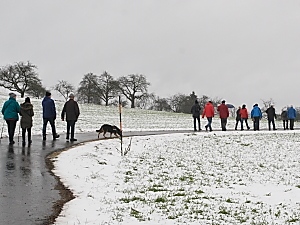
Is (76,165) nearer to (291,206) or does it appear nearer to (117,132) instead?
(291,206)

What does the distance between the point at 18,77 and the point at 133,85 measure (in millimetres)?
28032

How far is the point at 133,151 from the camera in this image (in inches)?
611

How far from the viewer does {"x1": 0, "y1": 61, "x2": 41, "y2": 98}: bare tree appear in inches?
3034

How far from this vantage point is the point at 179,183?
9945mm

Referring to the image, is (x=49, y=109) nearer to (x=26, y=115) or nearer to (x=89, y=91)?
(x=26, y=115)

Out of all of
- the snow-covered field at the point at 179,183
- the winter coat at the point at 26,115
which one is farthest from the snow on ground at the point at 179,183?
the winter coat at the point at 26,115

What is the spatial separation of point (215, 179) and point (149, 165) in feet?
7.38

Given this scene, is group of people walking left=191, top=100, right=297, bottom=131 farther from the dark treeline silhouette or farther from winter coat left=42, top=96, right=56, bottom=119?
the dark treeline silhouette

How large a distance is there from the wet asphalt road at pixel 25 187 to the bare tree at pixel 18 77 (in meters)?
66.5

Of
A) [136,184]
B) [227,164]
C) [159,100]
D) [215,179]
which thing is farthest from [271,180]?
[159,100]

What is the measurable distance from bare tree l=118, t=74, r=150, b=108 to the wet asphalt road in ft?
274

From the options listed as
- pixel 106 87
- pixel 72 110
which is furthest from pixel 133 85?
pixel 72 110

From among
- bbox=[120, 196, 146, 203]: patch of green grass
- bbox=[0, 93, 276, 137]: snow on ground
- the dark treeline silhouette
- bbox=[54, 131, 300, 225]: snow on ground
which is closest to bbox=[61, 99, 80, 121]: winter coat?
bbox=[54, 131, 300, 225]: snow on ground

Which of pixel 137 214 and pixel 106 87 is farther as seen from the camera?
pixel 106 87
